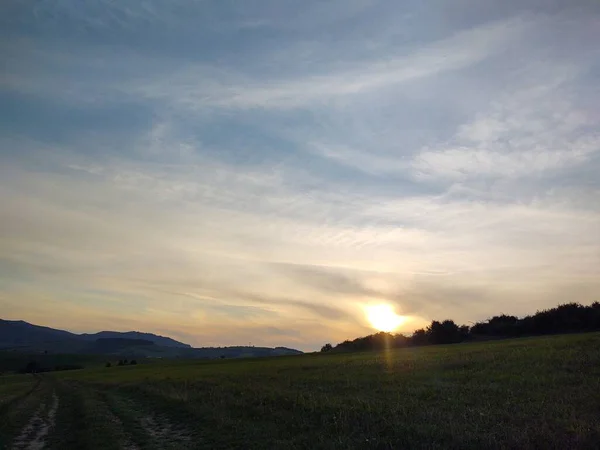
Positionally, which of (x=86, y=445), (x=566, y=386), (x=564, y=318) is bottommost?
(x=86, y=445)

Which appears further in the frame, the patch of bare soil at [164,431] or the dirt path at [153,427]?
the patch of bare soil at [164,431]

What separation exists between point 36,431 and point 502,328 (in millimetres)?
81077

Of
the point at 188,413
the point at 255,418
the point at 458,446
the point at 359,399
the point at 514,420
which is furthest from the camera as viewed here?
the point at 188,413

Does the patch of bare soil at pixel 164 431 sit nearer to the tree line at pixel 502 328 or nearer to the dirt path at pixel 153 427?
the dirt path at pixel 153 427

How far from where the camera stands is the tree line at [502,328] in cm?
7644

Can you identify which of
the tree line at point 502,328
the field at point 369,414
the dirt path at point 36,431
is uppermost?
the tree line at point 502,328

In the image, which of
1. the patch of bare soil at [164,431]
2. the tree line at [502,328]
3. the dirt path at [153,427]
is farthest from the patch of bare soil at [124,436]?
the tree line at [502,328]

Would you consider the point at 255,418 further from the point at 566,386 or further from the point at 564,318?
the point at 564,318

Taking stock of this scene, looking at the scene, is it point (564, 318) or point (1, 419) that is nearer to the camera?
point (1, 419)

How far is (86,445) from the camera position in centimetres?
2042

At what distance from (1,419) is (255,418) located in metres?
17.6

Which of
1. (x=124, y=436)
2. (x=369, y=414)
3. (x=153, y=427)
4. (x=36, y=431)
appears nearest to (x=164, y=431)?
(x=153, y=427)

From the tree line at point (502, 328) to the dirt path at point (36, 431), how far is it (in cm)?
7062

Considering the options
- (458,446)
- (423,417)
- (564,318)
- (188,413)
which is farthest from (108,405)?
(564,318)
